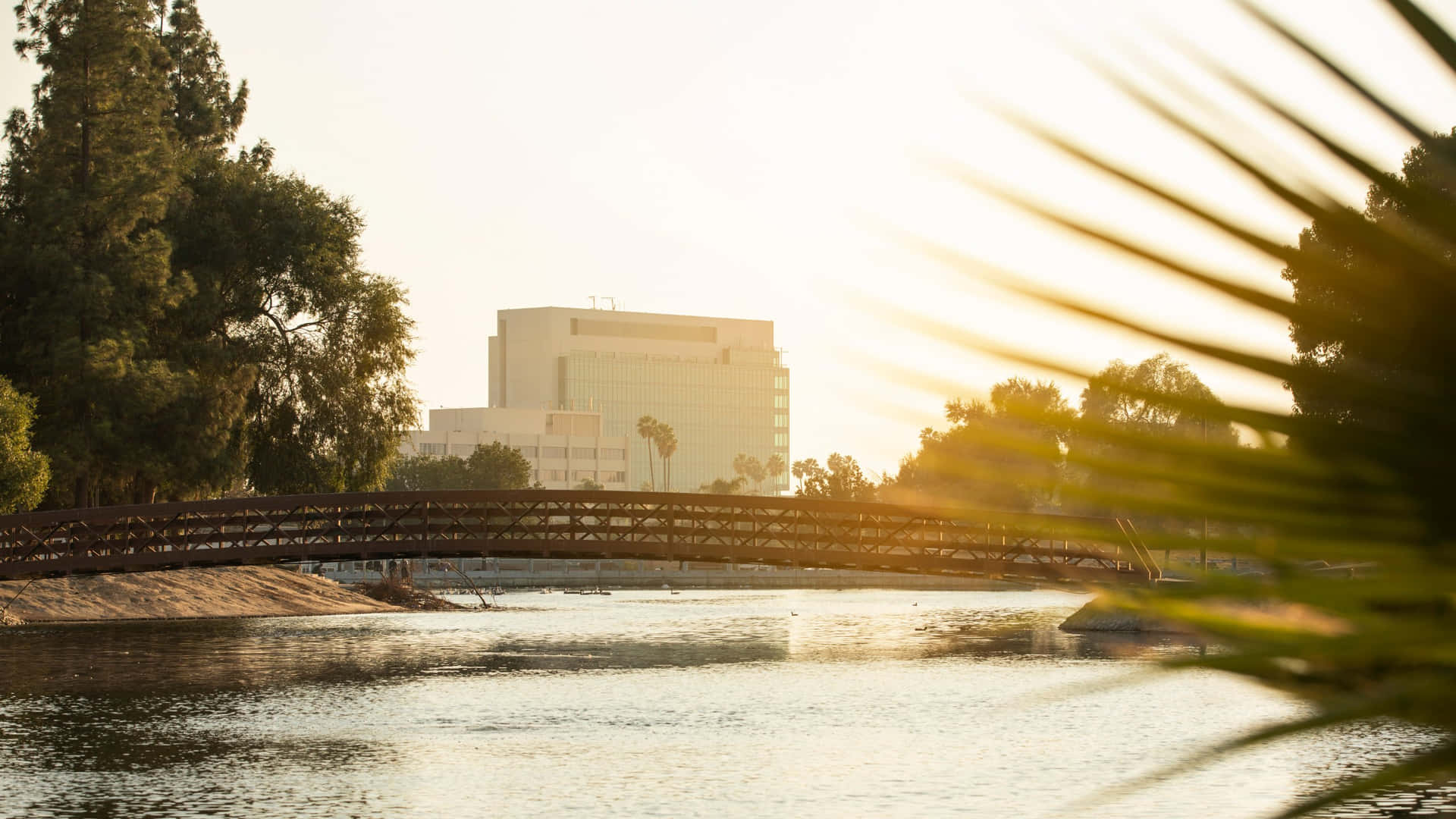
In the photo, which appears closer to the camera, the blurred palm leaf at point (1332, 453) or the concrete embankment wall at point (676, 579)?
the blurred palm leaf at point (1332, 453)

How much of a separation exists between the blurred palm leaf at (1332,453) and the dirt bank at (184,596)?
5309 centimetres

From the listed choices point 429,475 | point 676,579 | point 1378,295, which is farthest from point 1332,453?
point 429,475

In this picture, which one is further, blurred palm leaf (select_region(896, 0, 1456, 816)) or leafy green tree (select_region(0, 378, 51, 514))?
leafy green tree (select_region(0, 378, 51, 514))

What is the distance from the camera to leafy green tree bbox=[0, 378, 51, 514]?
4650cm

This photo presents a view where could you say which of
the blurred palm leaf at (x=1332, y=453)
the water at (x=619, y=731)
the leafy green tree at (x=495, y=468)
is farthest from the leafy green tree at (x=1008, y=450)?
the leafy green tree at (x=495, y=468)

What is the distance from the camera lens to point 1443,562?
1.32 m

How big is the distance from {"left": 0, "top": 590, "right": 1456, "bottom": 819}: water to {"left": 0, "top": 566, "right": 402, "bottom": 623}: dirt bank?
15.2 ft

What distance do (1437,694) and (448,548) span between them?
145ft

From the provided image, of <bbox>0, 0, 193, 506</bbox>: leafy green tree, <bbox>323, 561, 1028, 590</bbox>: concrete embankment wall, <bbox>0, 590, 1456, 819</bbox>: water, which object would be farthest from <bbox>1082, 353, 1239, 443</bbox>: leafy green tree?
<bbox>323, 561, 1028, 590</bbox>: concrete embankment wall

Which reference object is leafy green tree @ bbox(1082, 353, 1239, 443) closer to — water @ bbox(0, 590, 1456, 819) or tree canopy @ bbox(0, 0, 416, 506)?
water @ bbox(0, 590, 1456, 819)

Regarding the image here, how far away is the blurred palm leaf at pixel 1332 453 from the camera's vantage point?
1.27m

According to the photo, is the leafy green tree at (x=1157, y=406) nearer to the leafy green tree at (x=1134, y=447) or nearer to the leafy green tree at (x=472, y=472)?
the leafy green tree at (x=1134, y=447)

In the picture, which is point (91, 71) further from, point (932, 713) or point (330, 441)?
point (932, 713)

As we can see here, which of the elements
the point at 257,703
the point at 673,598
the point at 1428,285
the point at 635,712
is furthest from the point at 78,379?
the point at 1428,285
